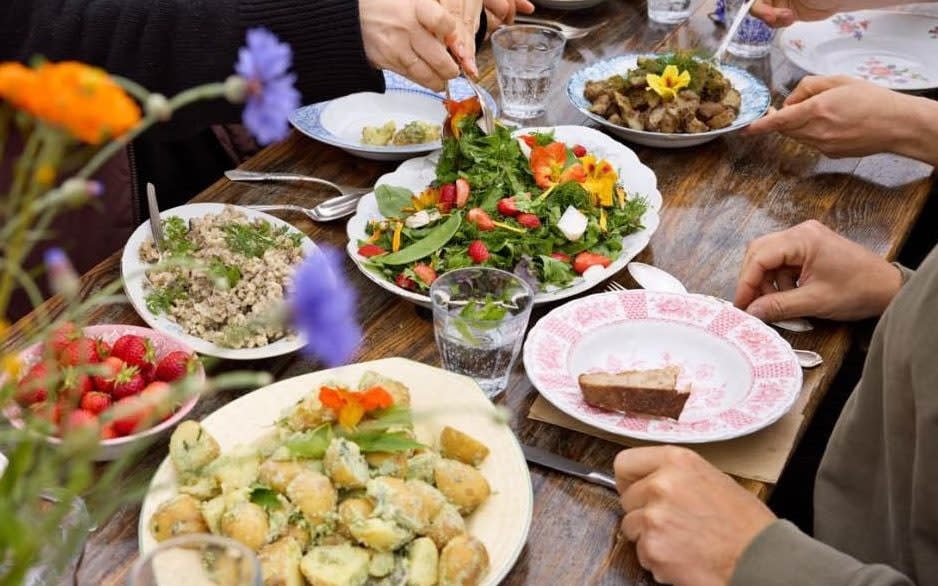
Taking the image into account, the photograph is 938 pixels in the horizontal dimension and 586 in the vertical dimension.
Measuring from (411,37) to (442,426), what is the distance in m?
0.94

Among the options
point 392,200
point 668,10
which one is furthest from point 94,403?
point 668,10

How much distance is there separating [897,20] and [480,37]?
42.6 inches

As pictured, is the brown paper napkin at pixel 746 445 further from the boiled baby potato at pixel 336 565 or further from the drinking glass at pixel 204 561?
the drinking glass at pixel 204 561

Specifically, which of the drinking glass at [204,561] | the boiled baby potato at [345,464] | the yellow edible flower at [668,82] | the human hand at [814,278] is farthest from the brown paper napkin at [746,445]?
the yellow edible flower at [668,82]

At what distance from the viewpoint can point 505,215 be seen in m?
1.81

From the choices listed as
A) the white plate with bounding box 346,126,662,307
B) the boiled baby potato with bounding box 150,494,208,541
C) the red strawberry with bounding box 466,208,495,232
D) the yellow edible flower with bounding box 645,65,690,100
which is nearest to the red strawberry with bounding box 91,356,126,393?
the boiled baby potato with bounding box 150,494,208,541

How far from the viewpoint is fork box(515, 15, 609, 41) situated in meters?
2.68

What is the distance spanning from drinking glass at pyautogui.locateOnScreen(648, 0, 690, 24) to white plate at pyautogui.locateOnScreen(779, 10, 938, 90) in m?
0.27

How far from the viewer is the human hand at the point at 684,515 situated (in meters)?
1.19

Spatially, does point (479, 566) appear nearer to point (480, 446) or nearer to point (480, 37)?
point (480, 446)

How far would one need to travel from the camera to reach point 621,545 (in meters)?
1.25

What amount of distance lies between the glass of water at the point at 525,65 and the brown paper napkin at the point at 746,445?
1.01m

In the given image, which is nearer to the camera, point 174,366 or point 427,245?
point 174,366

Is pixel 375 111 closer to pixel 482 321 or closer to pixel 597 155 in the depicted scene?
pixel 597 155
